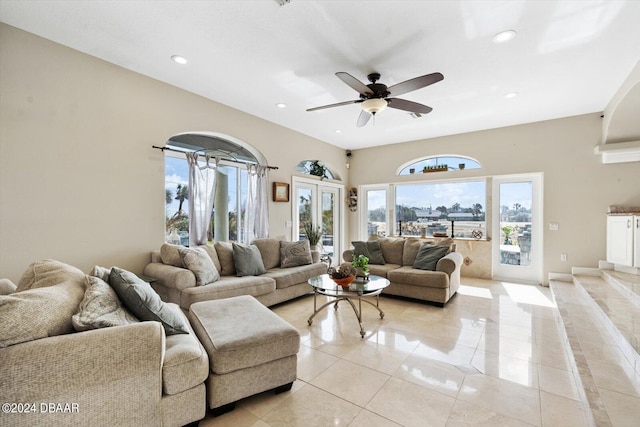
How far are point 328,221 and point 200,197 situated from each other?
3.41 m

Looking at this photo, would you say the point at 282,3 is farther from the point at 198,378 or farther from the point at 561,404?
the point at 561,404

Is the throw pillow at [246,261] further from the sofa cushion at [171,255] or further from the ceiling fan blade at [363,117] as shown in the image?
the ceiling fan blade at [363,117]

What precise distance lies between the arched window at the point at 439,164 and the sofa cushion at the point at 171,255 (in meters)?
5.06

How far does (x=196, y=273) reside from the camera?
3.23 meters

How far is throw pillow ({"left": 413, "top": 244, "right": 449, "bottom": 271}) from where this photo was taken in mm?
4266

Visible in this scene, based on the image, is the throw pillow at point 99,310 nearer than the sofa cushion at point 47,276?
Yes

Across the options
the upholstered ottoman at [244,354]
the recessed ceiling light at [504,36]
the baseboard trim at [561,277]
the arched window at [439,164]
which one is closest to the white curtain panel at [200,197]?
the upholstered ottoman at [244,354]

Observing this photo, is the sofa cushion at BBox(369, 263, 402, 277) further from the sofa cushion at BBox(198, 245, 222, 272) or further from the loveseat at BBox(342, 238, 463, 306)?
the sofa cushion at BBox(198, 245, 222, 272)

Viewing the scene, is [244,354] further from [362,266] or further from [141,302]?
[362,266]

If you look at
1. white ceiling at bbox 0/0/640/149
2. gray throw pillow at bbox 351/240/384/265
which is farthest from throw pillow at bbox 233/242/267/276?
white ceiling at bbox 0/0/640/149

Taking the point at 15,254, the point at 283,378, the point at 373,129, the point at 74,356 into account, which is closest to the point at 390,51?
the point at 373,129

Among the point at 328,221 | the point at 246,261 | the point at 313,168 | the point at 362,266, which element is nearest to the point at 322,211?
the point at 328,221

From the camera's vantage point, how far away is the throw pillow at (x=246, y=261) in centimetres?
381

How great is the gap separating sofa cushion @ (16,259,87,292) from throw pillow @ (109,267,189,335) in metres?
0.19
